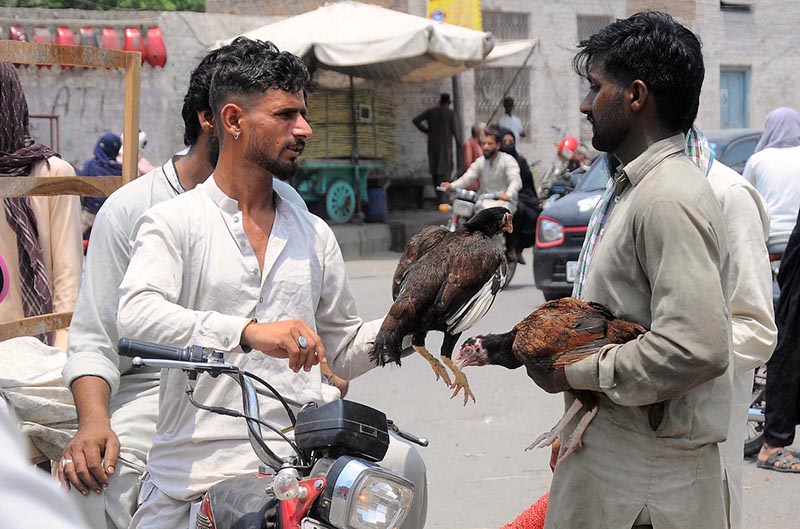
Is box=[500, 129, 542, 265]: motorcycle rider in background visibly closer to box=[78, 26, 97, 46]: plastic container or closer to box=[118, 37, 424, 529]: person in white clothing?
box=[78, 26, 97, 46]: plastic container

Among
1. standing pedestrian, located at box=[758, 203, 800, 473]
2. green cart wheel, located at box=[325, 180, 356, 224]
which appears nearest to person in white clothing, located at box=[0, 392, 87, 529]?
standing pedestrian, located at box=[758, 203, 800, 473]

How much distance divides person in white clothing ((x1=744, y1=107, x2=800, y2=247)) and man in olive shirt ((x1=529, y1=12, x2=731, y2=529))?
5094 mm

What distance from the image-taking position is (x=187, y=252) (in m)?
2.72

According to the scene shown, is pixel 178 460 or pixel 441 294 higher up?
pixel 441 294

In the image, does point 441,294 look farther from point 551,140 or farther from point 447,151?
point 551,140

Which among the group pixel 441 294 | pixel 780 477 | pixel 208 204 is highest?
pixel 208 204

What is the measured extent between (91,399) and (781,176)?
18.8ft

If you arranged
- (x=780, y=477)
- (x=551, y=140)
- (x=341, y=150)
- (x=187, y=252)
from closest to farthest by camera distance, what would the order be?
1. (x=187, y=252)
2. (x=780, y=477)
3. (x=341, y=150)
4. (x=551, y=140)

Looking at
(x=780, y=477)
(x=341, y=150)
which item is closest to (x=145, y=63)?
(x=341, y=150)

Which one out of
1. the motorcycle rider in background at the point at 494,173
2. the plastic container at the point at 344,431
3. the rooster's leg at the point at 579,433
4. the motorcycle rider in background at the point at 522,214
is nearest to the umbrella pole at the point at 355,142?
the motorcycle rider in background at the point at 522,214

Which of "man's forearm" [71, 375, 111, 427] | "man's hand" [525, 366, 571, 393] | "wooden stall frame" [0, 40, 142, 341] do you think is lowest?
"man's forearm" [71, 375, 111, 427]

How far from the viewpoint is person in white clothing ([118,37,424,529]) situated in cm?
265

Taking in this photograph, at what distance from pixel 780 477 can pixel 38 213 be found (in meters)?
4.26

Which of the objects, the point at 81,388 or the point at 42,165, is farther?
the point at 42,165
